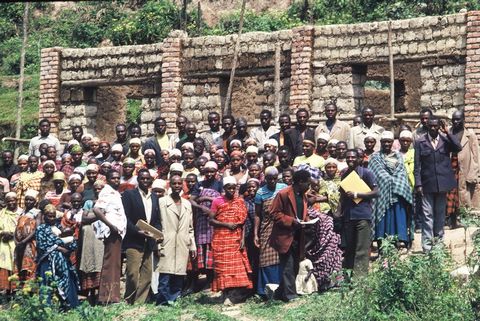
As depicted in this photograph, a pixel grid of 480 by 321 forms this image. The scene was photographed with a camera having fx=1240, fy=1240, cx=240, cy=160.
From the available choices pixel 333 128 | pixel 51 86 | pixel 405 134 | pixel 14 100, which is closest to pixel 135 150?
pixel 333 128

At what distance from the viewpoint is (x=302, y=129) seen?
15000mm

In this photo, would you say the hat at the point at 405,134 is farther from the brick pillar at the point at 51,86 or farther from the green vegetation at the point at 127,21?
the green vegetation at the point at 127,21

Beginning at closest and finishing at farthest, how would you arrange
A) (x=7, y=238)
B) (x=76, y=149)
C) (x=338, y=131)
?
1. (x=7, y=238)
2. (x=338, y=131)
3. (x=76, y=149)

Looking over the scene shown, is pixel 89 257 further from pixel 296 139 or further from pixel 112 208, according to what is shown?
pixel 296 139

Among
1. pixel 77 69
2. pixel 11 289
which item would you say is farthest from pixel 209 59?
pixel 11 289

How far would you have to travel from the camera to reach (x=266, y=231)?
500 inches

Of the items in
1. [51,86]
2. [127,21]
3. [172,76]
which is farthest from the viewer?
[127,21]

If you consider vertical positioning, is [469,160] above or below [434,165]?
above

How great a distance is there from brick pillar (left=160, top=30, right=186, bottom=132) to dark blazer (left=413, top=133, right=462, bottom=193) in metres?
6.84

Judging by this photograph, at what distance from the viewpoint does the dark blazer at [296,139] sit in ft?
48.2

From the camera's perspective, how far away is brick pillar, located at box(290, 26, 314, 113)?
1825 cm

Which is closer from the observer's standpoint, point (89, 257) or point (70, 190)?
point (89, 257)

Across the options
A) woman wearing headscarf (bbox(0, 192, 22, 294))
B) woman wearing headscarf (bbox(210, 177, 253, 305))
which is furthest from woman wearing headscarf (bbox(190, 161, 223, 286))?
woman wearing headscarf (bbox(0, 192, 22, 294))

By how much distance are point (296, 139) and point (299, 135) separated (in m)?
0.09
